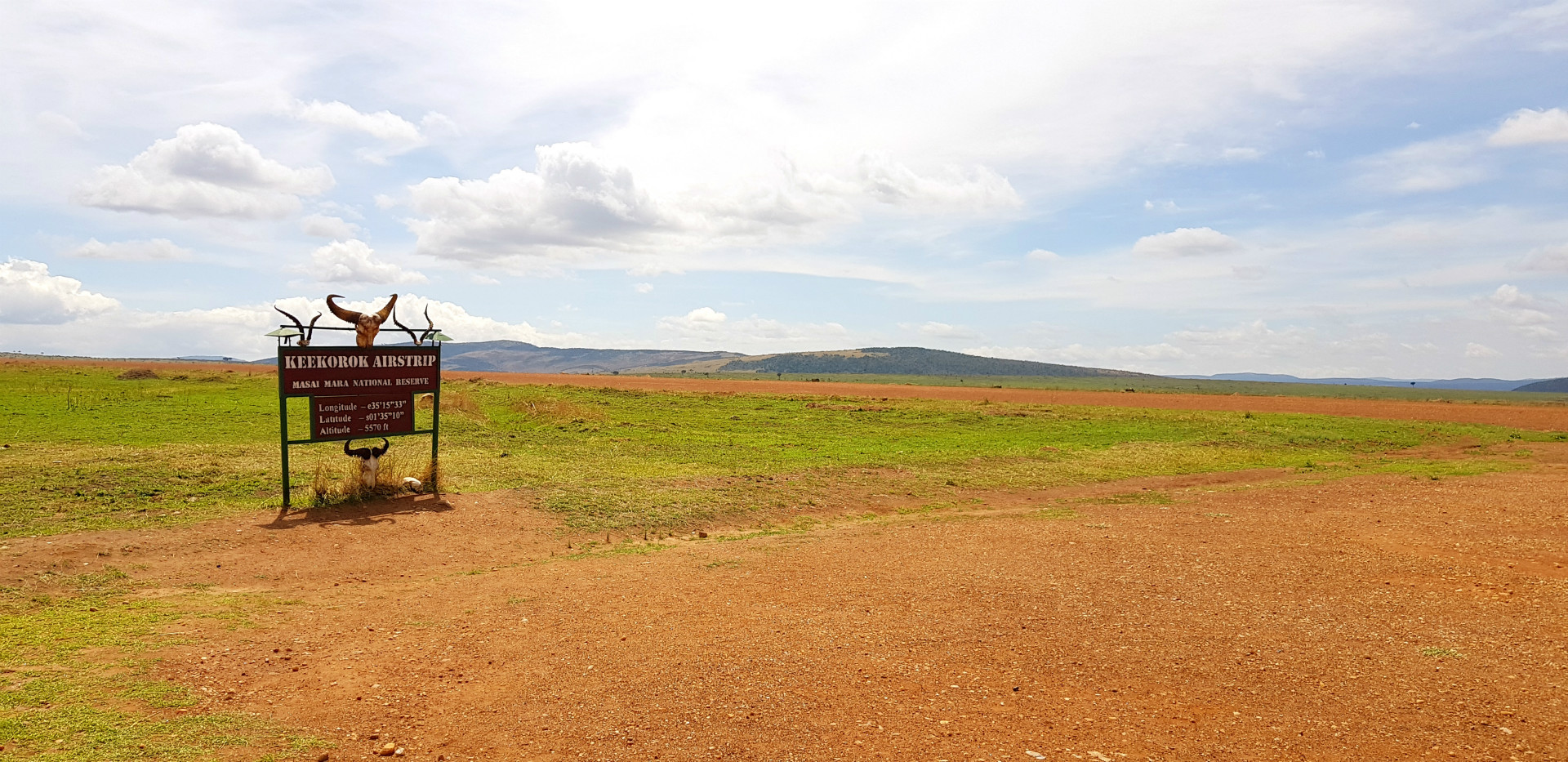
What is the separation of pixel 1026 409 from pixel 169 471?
37.5 metres

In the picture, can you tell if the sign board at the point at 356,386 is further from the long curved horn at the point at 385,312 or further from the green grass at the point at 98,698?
the green grass at the point at 98,698

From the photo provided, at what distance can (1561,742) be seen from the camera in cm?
513

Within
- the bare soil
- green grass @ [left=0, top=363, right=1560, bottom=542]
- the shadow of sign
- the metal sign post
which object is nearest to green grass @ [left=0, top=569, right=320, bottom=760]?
the bare soil

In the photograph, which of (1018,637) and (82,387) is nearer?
(1018,637)

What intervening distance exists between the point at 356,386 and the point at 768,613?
35.5ft

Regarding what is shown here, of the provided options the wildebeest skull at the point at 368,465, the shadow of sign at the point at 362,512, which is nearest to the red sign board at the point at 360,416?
the wildebeest skull at the point at 368,465

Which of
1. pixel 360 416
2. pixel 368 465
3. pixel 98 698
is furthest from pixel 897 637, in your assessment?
pixel 360 416

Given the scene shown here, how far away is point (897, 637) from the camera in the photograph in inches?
292

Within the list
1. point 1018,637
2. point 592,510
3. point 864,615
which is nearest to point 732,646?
point 864,615

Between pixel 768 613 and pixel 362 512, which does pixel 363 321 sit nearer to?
pixel 362 512

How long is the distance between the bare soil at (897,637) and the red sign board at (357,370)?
2752mm

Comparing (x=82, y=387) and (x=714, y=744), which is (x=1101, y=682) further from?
(x=82, y=387)

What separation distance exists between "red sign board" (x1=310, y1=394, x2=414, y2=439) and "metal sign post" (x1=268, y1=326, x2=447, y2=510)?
1 cm

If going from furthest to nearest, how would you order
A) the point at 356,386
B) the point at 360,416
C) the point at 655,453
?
the point at 655,453
the point at 360,416
the point at 356,386
